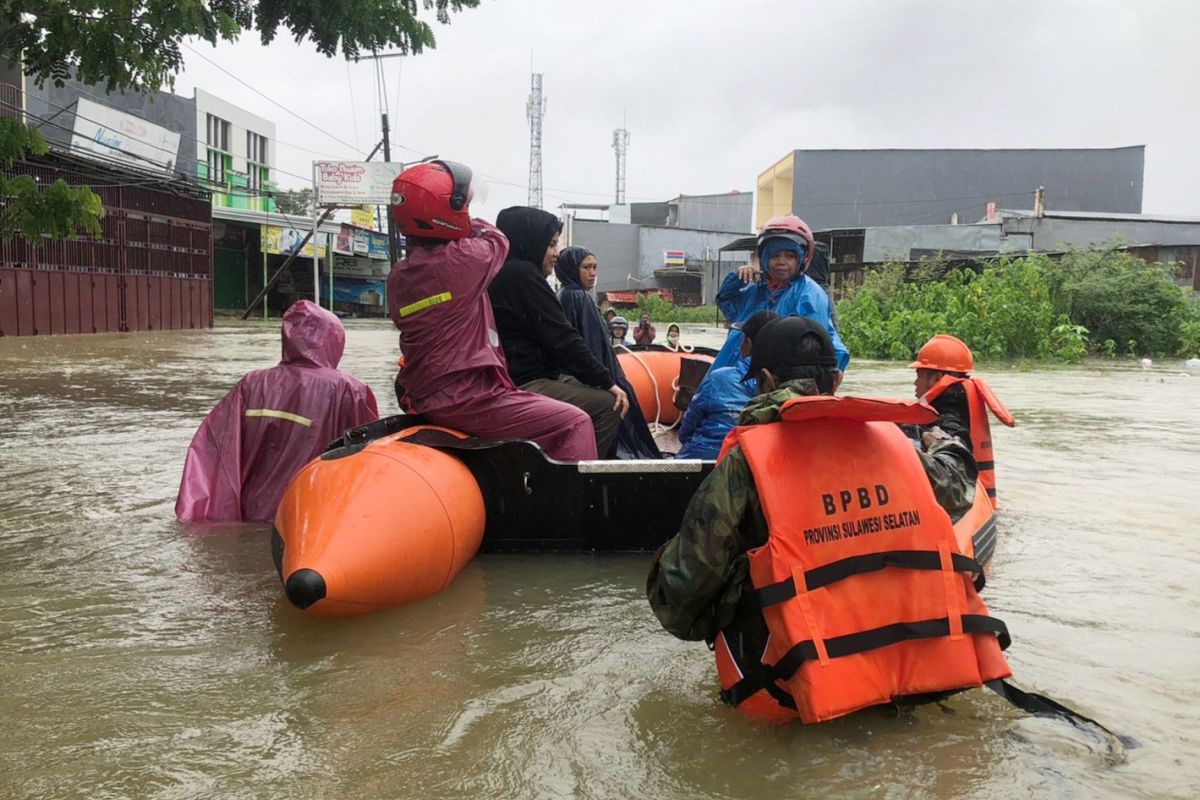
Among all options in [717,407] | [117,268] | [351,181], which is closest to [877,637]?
[717,407]

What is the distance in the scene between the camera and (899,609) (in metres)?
2.71

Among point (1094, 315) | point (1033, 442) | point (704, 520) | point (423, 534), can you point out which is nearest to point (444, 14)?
point (1033, 442)

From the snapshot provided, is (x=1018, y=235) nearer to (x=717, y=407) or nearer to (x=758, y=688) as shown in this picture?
(x=717, y=407)

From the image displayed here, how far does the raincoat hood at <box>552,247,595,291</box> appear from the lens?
612cm

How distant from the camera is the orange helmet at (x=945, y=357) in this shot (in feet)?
17.6

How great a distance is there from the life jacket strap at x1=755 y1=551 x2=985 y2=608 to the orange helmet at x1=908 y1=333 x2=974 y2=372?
9.00ft

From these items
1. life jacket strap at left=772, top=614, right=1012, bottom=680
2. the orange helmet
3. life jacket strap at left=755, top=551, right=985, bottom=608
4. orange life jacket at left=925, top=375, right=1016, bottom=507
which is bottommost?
life jacket strap at left=772, top=614, right=1012, bottom=680

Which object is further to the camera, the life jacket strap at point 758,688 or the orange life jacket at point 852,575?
the life jacket strap at point 758,688

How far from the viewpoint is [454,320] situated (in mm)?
4523

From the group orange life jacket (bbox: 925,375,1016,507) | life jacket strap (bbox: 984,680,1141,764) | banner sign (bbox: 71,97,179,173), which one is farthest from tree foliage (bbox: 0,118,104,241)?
banner sign (bbox: 71,97,179,173)

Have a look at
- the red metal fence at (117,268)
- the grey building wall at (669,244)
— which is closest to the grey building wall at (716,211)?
the grey building wall at (669,244)

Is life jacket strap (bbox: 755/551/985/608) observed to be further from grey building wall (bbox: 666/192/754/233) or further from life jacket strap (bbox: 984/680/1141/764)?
grey building wall (bbox: 666/192/754/233)

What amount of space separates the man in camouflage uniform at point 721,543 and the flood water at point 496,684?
39cm

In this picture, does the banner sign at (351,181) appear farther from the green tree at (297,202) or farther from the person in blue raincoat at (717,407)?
the person in blue raincoat at (717,407)
